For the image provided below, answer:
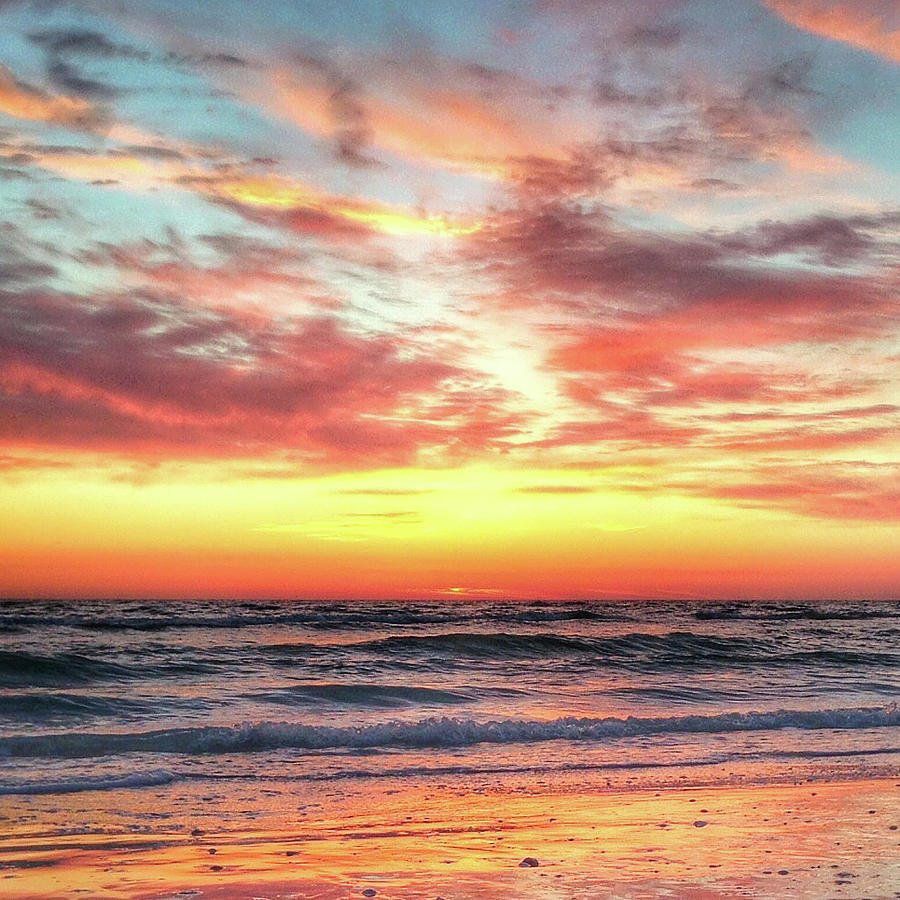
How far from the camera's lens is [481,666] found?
28156mm

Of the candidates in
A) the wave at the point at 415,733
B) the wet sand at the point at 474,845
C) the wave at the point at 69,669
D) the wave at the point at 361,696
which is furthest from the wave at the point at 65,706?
the wet sand at the point at 474,845

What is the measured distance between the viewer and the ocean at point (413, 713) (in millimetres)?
12383

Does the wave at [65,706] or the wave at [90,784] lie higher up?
the wave at [90,784]

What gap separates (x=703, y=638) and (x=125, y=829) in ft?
98.1

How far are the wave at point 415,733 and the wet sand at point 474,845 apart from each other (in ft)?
11.0

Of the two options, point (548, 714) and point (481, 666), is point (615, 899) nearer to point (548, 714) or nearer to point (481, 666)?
point (548, 714)

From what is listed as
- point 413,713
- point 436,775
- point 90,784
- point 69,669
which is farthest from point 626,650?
point 90,784

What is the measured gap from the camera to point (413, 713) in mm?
18344

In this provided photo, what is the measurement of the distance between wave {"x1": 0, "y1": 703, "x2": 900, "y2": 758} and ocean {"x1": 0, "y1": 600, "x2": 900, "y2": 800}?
4 cm

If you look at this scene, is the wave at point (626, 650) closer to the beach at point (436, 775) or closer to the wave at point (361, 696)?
the beach at point (436, 775)

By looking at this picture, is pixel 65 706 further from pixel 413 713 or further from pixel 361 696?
pixel 413 713

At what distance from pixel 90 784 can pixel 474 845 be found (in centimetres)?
556

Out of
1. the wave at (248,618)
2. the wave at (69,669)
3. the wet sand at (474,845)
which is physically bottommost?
the wave at (248,618)

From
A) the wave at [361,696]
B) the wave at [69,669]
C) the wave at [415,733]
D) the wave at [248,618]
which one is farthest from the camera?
the wave at [248,618]
